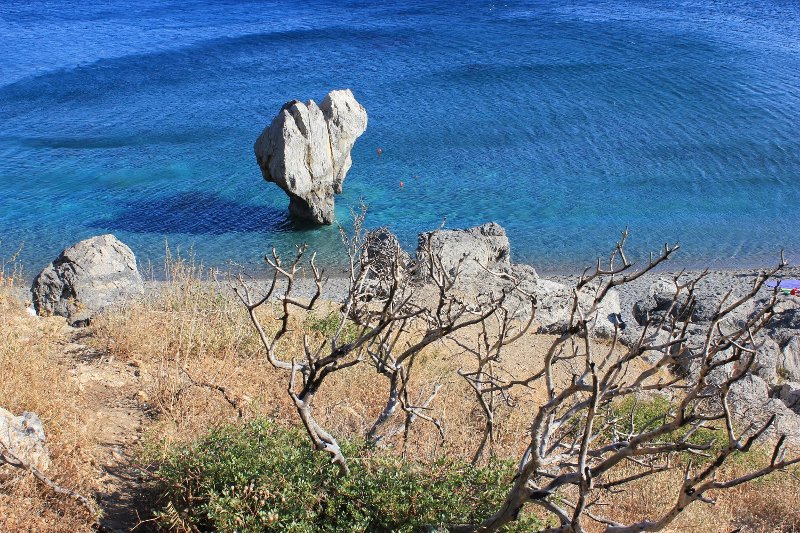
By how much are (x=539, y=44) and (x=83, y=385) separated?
1405 inches

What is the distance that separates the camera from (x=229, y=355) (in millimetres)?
8219

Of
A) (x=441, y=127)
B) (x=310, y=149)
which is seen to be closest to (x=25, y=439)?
(x=310, y=149)

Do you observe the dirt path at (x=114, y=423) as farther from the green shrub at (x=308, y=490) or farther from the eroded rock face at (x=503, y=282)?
the eroded rock face at (x=503, y=282)

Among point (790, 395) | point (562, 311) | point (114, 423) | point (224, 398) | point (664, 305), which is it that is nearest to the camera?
point (114, 423)

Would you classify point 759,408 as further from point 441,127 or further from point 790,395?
point 441,127

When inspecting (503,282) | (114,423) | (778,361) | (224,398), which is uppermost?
(224,398)

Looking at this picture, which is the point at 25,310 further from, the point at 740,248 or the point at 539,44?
the point at 539,44

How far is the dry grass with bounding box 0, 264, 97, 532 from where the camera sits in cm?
514

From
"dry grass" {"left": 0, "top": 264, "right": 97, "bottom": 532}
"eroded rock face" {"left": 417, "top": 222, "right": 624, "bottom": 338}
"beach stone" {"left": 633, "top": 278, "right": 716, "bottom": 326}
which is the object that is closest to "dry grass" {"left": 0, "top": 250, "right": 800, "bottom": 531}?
"dry grass" {"left": 0, "top": 264, "right": 97, "bottom": 532}

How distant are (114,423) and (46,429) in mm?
898

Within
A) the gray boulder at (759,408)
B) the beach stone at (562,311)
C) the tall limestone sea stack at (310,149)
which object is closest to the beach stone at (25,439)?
the gray boulder at (759,408)

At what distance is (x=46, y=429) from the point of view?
6.05m

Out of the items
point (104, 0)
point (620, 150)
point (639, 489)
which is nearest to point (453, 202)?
point (620, 150)

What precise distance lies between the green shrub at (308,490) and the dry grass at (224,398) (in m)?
0.73
